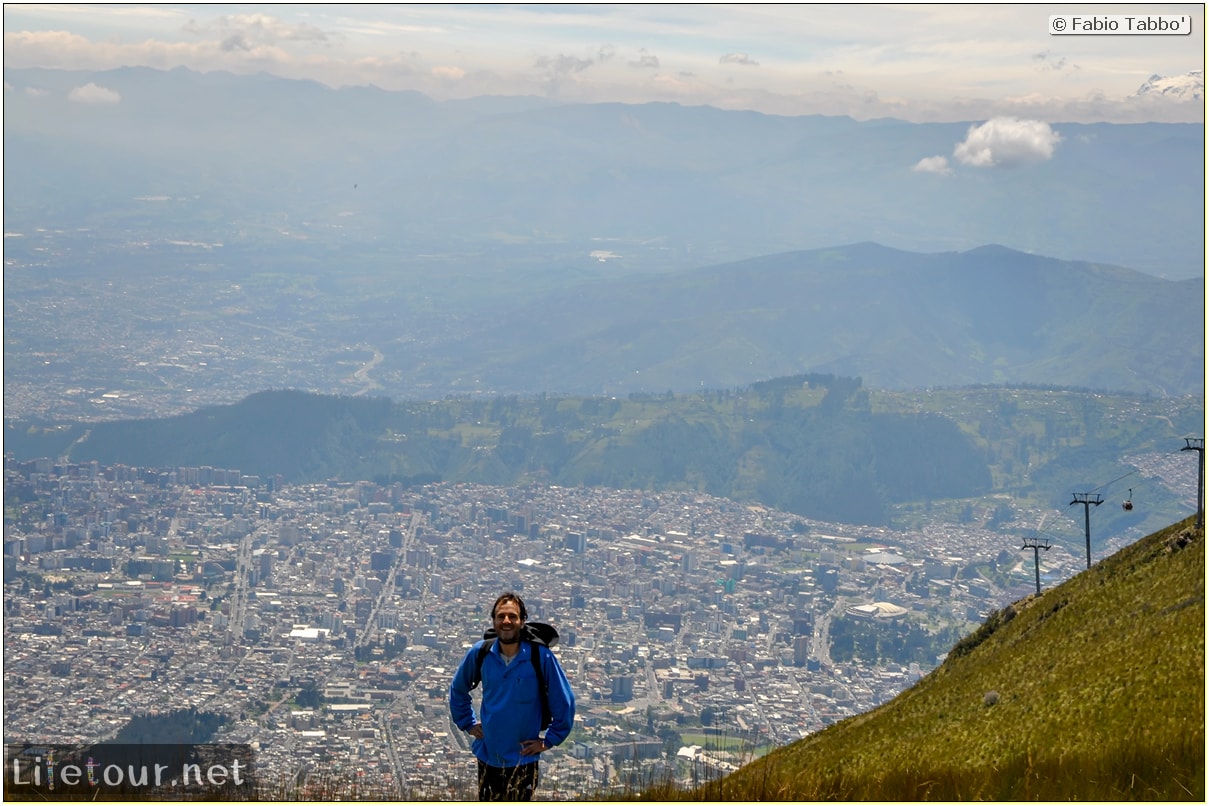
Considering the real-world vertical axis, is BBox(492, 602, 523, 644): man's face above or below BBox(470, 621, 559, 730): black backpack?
above

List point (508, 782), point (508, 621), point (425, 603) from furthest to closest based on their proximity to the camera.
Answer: point (425, 603), point (508, 782), point (508, 621)

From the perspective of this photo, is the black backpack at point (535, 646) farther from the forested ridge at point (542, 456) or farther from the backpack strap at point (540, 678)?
the forested ridge at point (542, 456)

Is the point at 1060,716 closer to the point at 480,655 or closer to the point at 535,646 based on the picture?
the point at 535,646

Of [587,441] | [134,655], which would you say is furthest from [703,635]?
[587,441]

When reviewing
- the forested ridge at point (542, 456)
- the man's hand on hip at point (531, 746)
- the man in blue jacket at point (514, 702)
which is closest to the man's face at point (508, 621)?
the man in blue jacket at point (514, 702)

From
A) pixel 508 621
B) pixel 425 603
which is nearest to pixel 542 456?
pixel 425 603

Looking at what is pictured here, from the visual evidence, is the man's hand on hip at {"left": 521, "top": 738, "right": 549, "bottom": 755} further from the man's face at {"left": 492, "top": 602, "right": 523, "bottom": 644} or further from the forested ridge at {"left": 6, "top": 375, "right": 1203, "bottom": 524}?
the forested ridge at {"left": 6, "top": 375, "right": 1203, "bottom": 524}

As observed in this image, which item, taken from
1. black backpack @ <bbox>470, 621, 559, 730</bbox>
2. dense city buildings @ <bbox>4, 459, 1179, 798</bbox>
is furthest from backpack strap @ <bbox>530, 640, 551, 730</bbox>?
dense city buildings @ <bbox>4, 459, 1179, 798</bbox>
